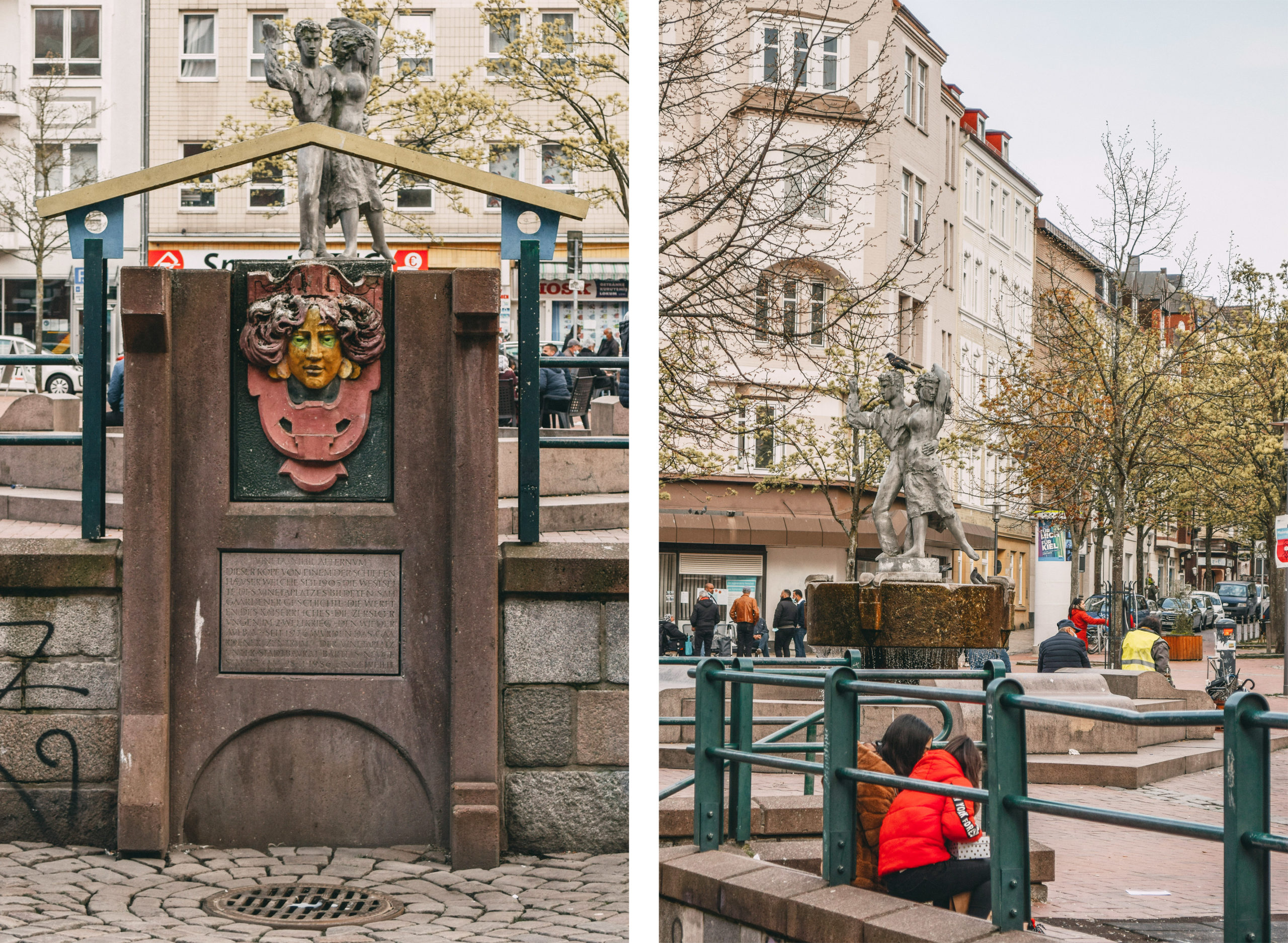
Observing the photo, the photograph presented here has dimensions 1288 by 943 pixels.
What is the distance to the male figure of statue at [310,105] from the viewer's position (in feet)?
27.8

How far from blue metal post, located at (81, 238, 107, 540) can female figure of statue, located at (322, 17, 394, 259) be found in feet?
4.46

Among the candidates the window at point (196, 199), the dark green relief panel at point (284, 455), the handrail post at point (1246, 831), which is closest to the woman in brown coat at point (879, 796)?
the handrail post at point (1246, 831)

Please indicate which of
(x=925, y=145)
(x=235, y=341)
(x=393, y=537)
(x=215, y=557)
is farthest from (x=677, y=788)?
(x=925, y=145)

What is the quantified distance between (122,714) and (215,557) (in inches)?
32.0

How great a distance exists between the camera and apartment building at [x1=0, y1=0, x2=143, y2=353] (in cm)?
3362

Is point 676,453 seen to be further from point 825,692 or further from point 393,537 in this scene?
point 825,692

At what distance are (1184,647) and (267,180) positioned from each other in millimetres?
19083

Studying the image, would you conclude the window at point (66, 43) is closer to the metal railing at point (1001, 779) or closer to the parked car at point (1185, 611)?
the parked car at point (1185, 611)

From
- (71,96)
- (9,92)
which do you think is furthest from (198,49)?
(9,92)

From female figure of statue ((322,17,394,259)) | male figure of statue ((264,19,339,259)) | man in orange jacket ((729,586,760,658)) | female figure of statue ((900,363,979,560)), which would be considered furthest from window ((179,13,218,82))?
male figure of statue ((264,19,339,259))

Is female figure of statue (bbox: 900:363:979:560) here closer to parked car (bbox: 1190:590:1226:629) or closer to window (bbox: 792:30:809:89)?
window (bbox: 792:30:809:89)

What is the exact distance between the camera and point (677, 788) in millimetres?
6496

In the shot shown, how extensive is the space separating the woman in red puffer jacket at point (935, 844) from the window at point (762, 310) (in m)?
6.59

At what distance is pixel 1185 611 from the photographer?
41344 mm
